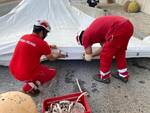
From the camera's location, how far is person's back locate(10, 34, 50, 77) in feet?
8.61

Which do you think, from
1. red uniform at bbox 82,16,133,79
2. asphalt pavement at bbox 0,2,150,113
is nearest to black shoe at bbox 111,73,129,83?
asphalt pavement at bbox 0,2,150,113

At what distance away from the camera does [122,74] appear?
3125 millimetres

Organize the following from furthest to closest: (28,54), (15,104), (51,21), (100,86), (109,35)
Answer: (51,21) → (100,86) → (109,35) → (28,54) → (15,104)

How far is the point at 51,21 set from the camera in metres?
4.23

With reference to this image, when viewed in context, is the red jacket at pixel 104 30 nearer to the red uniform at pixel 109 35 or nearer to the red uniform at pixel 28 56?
the red uniform at pixel 109 35

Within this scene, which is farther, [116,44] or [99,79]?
[99,79]

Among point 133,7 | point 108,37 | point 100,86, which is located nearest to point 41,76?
point 100,86

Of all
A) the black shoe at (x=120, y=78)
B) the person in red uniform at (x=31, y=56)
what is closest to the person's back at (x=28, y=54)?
the person in red uniform at (x=31, y=56)

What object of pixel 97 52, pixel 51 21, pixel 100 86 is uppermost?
pixel 51 21

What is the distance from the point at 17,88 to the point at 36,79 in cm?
30

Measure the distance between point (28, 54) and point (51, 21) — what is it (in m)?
1.68

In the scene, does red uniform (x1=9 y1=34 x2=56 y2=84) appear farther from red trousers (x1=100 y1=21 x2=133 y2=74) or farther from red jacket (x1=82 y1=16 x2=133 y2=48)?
red trousers (x1=100 y1=21 x2=133 y2=74)

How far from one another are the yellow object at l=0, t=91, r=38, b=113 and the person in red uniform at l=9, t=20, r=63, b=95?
2.15 feet

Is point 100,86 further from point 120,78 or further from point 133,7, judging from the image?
point 133,7
